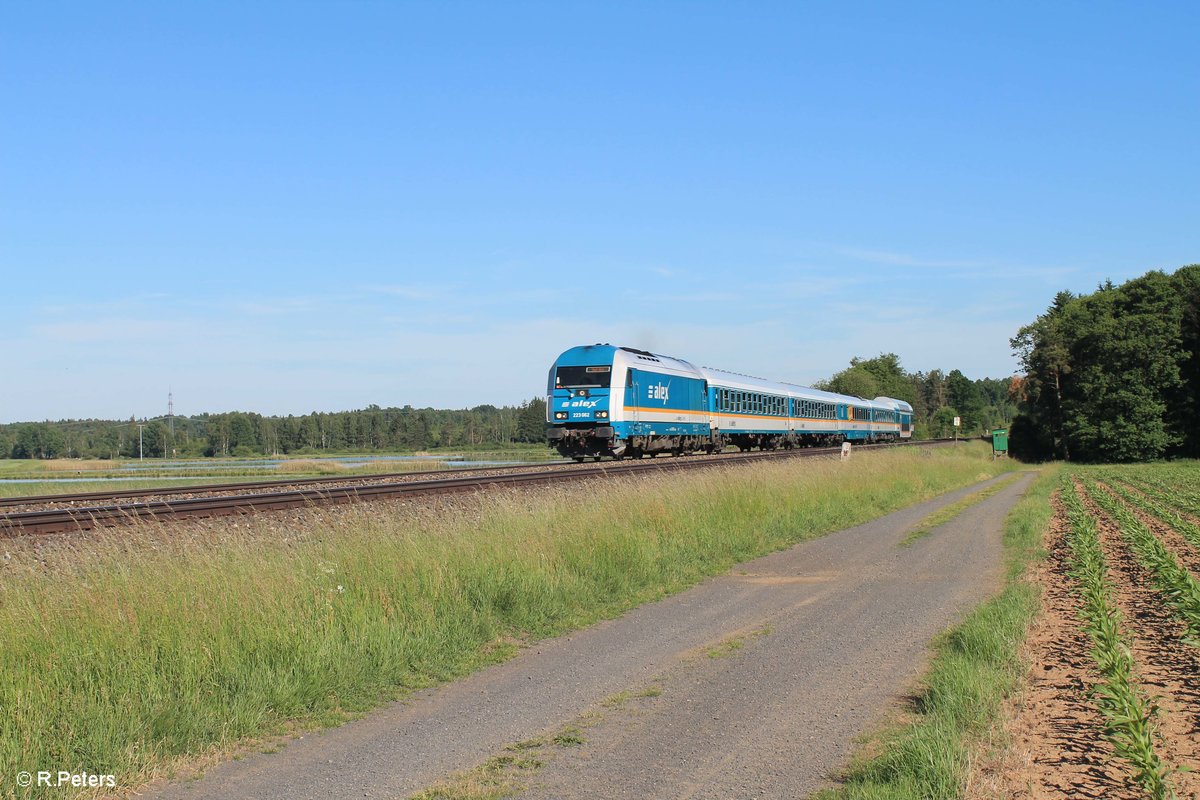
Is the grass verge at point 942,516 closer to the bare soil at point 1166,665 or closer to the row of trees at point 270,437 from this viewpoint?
the bare soil at point 1166,665

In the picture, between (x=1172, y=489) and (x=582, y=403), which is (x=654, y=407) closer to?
(x=582, y=403)

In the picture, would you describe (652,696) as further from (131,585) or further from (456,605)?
(131,585)

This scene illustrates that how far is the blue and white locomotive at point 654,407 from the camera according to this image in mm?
31109

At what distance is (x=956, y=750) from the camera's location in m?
5.84

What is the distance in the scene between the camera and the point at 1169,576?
1231 cm

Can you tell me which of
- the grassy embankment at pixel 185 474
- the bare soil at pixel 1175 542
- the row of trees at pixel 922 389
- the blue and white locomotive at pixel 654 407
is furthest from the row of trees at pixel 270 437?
the bare soil at pixel 1175 542

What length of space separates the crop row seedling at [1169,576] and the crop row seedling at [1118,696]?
62 cm

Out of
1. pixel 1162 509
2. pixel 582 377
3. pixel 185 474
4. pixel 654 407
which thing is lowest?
pixel 1162 509

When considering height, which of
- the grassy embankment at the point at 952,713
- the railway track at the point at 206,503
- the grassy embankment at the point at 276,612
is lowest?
the grassy embankment at the point at 952,713

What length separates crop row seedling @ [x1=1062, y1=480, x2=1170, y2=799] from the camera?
17.6ft

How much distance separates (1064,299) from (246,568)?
124 meters

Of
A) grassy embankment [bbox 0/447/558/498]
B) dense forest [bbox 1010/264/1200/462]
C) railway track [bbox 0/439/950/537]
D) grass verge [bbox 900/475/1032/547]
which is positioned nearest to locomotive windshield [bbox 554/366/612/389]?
railway track [bbox 0/439/950/537]

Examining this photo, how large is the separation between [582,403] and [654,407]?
3.80 metres

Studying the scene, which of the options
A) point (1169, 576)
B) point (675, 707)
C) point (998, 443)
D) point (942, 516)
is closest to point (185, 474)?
point (942, 516)
